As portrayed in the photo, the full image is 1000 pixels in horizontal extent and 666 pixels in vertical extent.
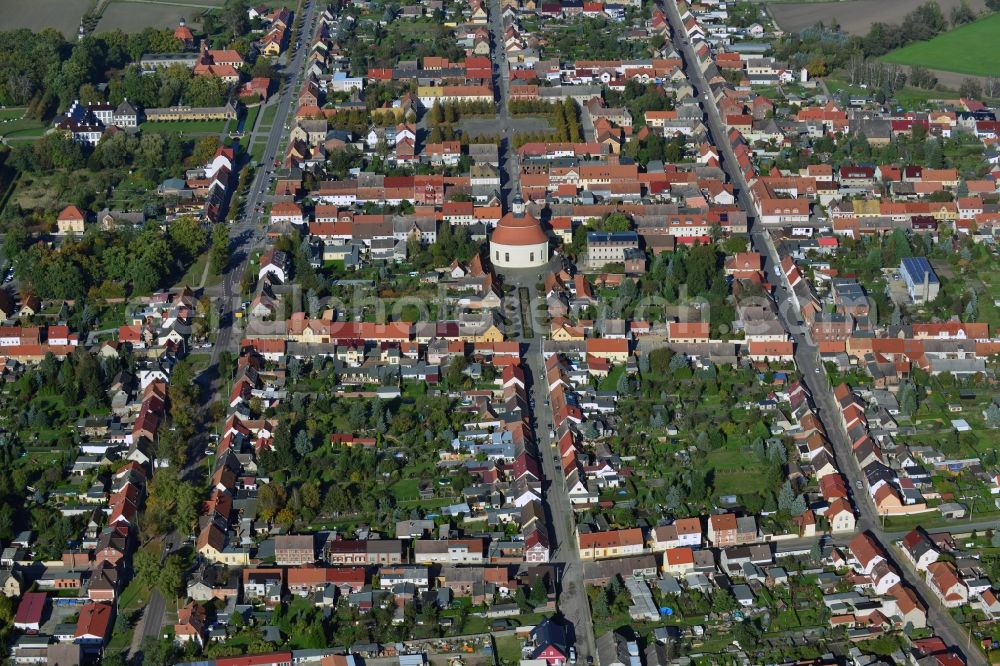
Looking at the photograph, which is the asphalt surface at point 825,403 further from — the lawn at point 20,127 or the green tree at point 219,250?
the lawn at point 20,127

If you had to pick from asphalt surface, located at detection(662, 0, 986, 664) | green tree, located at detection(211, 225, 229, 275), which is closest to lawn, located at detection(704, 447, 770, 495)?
asphalt surface, located at detection(662, 0, 986, 664)

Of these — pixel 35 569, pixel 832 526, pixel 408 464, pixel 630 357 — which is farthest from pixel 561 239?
pixel 35 569

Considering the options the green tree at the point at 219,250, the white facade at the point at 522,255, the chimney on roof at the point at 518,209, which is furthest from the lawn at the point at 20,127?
the white facade at the point at 522,255

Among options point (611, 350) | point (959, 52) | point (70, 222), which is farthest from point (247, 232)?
point (959, 52)

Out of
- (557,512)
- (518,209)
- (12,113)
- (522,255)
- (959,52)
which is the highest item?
(557,512)

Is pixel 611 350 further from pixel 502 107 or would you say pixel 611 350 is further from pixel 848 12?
pixel 848 12

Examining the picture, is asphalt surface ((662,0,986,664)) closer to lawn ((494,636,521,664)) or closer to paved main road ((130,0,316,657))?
lawn ((494,636,521,664))
